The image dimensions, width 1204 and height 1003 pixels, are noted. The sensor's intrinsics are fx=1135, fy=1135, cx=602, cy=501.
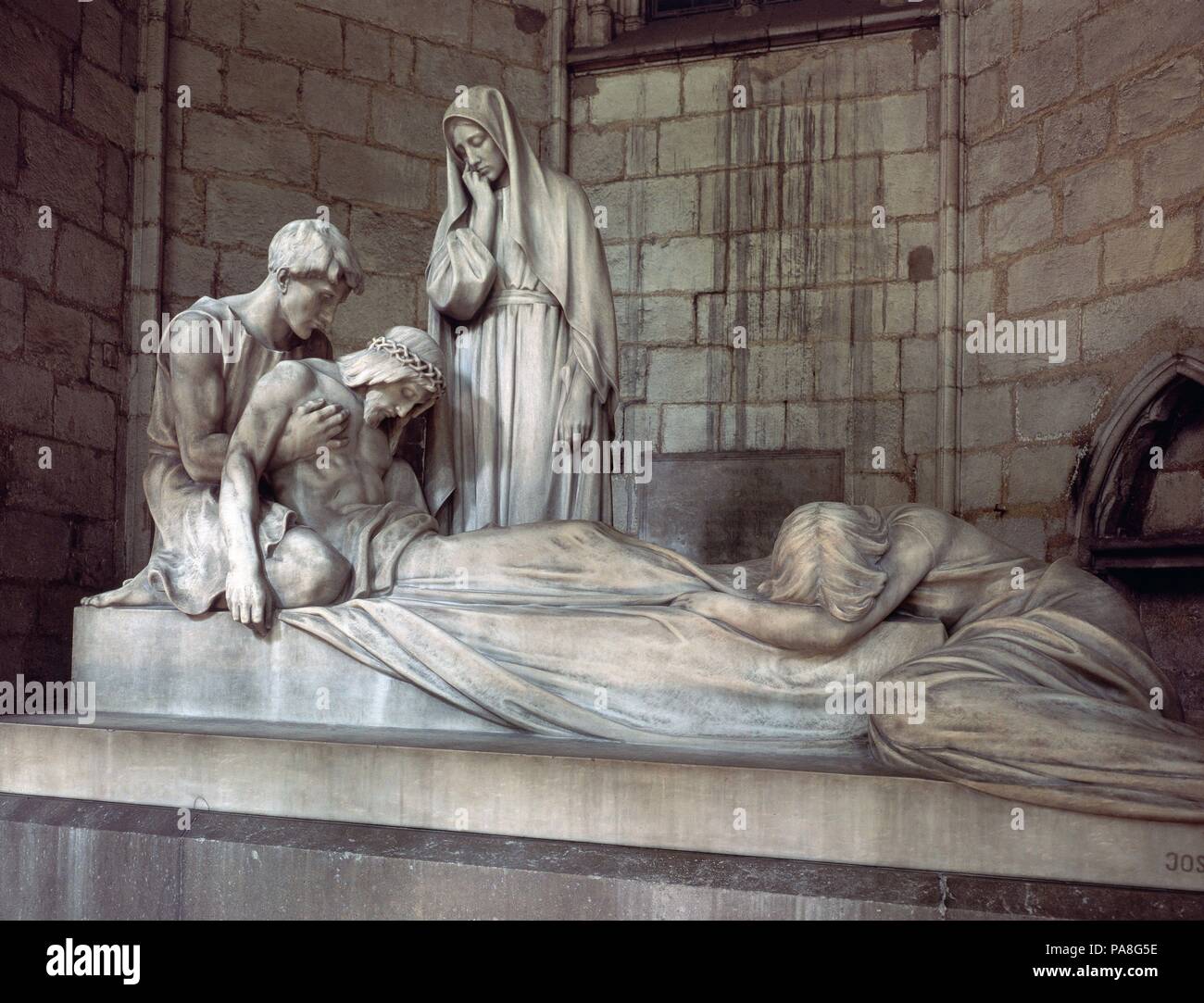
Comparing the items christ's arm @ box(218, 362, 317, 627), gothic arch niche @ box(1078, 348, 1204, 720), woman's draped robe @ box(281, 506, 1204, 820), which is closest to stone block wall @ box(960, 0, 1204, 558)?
gothic arch niche @ box(1078, 348, 1204, 720)

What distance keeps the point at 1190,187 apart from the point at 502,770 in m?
4.34

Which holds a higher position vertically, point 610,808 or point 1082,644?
point 1082,644

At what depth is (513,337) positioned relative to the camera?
11.9 feet

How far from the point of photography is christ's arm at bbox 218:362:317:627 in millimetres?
2791

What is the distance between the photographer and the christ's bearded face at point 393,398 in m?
3.11

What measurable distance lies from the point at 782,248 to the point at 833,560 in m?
4.34

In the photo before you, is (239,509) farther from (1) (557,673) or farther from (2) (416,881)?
(2) (416,881)

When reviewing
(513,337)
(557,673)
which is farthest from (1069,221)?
(557,673)

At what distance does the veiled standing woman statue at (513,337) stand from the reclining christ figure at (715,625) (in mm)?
446

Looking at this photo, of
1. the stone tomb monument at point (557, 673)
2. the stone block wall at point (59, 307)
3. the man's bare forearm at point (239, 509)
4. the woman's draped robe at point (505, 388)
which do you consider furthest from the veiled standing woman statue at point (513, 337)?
the stone block wall at point (59, 307)

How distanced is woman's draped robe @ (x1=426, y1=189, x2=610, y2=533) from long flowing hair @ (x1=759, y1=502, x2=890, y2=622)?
3.42 feet

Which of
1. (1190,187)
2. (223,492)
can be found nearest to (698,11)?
(1190,187)
